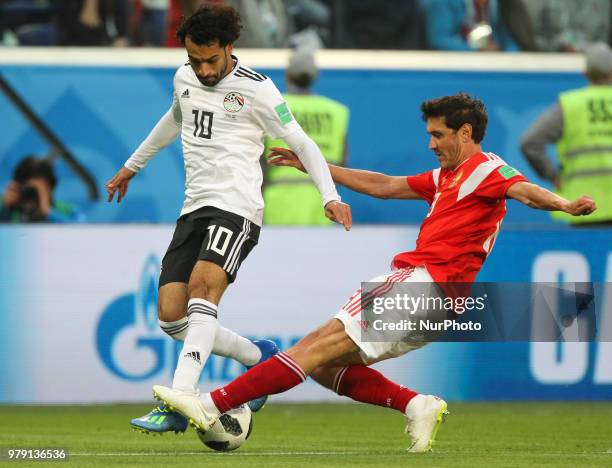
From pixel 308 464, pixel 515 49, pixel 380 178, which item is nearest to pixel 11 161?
pixel 515 49

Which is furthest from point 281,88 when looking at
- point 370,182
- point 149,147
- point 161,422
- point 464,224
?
point 161,422

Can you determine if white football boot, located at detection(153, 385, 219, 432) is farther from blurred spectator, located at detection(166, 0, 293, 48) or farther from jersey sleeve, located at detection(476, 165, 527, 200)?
blurred spectator, located at detection(166, 0, 293, 48)

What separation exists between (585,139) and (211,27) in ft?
16.2

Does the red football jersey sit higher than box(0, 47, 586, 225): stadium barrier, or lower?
higher

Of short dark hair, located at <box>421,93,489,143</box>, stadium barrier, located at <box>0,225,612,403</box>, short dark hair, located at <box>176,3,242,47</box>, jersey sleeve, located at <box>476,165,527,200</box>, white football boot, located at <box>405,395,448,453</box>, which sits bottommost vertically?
stadium barrier, located at <box>0,225,612,403</box>

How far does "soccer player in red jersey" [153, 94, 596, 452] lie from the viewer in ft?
23.8

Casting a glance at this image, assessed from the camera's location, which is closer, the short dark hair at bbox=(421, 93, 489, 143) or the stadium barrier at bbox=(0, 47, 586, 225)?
the short dark hair at bbox=(421, 93, 489, 143)

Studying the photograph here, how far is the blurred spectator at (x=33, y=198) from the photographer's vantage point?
12555 mm

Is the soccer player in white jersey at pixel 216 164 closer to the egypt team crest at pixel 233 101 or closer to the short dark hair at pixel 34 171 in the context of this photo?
the egypt team crest at pixel 233 101

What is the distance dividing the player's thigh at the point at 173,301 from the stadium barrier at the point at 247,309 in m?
2.82

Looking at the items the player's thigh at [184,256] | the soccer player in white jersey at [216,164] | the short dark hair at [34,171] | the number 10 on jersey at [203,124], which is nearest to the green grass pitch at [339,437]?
the soccer player in white jersey at [216,164]

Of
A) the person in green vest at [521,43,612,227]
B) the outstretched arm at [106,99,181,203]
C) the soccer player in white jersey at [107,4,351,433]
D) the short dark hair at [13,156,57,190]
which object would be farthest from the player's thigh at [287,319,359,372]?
the short dark hair at [13,156,57,190]

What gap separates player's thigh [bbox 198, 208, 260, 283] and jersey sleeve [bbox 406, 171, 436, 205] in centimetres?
87

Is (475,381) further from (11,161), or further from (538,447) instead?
(11,161)
